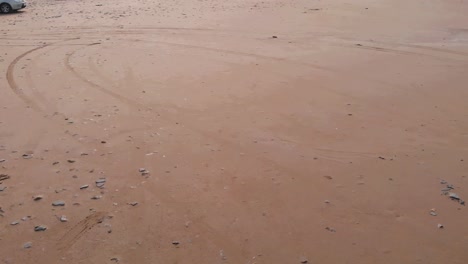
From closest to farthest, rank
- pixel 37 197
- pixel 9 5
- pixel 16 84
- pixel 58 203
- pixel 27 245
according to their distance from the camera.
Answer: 1. pixel 27 245
2. pixel 58 203
3. pixel 37 197
4. pixel 16 84
5. pixel 9 5

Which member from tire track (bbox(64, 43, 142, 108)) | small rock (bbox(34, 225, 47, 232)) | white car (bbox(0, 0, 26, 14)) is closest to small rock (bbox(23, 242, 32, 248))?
small rock (bbox(34, 225, 47, 232))

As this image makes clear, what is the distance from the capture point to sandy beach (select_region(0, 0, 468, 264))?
4039 millimetres

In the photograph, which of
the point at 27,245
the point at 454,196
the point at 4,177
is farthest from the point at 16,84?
the point at 454,196

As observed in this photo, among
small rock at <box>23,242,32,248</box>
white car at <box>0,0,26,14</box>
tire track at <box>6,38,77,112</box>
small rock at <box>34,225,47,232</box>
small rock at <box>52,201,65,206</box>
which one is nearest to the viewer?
small rock at <box>23,242,32,248</box>

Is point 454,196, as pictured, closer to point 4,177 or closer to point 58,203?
point 58,203

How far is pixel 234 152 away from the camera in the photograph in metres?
5.73

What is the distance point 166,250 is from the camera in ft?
12.8

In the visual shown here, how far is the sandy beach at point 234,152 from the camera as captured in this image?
4.04 m

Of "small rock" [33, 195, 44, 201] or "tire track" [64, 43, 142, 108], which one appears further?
"tire track" [64, 43, 142, 108]

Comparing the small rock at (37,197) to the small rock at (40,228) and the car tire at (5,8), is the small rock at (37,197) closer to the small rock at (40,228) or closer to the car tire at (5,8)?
the small rock at (40,228)

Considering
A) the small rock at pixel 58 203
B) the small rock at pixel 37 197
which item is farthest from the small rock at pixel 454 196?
the small rock at pixel 37 197

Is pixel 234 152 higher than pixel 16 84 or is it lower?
lower

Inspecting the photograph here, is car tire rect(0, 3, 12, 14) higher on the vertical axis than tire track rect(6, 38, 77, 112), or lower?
higher

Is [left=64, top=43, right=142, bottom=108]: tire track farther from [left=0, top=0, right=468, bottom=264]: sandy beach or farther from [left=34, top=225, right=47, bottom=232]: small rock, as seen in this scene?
[left=34, top=225, right=47, bottom=232]: small rock
